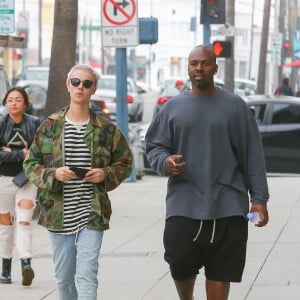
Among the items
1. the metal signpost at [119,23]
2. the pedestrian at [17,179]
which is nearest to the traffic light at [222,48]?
the metal signpost at [119,23]

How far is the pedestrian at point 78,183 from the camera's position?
23.4 feet

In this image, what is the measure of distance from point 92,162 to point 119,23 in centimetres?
1037

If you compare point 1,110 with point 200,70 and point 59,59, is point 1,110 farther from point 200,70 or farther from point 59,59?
point 200,70

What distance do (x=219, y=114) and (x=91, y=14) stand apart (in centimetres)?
8432

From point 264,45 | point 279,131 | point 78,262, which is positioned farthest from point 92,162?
point 264,45

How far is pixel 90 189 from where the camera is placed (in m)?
7.22

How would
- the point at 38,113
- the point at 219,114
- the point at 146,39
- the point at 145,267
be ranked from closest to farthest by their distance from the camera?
1. the point at 219,114
2. the point at 145,267
3. the point at 146,39
4. the point at 38,113

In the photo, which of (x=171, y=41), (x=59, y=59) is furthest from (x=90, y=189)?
(x=171, y=41)

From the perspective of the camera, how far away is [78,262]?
23.5 feet

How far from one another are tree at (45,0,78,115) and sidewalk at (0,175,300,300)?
192 centimetres

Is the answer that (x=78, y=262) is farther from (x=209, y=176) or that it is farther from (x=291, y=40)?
(x=291, y=40)

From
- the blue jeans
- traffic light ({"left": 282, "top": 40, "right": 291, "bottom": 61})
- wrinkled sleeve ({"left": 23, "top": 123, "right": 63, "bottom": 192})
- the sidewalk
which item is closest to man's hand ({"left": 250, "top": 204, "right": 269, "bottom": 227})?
the blue jeans

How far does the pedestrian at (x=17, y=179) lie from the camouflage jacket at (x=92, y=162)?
2350mm

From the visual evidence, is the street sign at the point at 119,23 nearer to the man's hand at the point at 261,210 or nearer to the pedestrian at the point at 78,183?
the pedestrian at the point at 78,183
